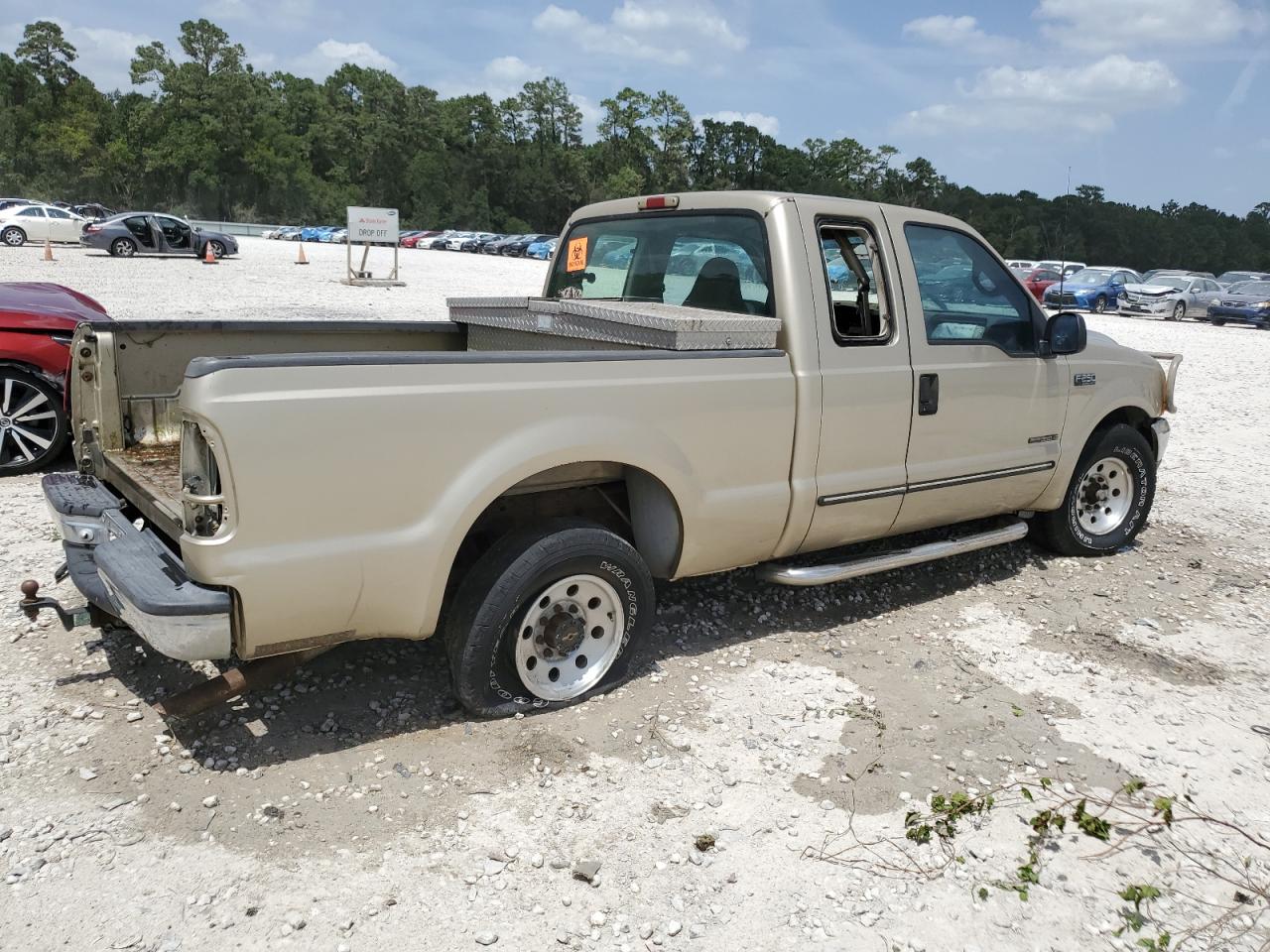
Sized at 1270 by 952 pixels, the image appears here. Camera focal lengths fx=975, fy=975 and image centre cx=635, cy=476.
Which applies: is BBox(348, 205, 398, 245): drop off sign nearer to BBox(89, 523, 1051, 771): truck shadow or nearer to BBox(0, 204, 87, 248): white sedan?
BBox(0, 204, 87, 248): white sedan

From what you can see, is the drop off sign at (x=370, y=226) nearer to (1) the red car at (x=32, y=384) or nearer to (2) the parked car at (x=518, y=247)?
(1) the red car at (x=32, y=384)

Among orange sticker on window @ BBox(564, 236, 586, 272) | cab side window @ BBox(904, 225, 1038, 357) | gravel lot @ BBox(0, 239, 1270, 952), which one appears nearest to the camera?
gravel lot @ BBox(0, 239, 1270, 952)

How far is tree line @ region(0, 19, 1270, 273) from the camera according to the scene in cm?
7506

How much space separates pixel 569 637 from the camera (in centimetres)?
385

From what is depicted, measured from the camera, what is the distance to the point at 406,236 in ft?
209

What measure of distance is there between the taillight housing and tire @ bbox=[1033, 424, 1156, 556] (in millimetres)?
4682

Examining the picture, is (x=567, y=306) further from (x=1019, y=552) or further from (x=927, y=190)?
(x=927, y=190)

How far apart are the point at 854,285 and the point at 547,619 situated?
2237mm

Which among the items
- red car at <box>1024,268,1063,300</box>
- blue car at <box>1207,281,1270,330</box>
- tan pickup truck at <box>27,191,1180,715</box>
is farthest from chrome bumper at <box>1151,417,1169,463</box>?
blue car at <box>1207,281,1270,330</box>

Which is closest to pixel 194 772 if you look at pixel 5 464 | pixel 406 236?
pixel 5 464

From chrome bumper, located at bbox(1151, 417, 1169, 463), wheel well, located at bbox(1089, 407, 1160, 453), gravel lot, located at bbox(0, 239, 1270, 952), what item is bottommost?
gravel lot, located at bbox(0, 239, 1270, 952)

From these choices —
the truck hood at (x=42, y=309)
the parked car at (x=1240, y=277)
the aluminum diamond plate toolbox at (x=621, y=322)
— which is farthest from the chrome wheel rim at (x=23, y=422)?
the parked car at (x=1240, y=277)

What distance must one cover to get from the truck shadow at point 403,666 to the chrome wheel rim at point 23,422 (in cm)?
321

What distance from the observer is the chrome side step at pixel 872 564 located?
4.42 m
